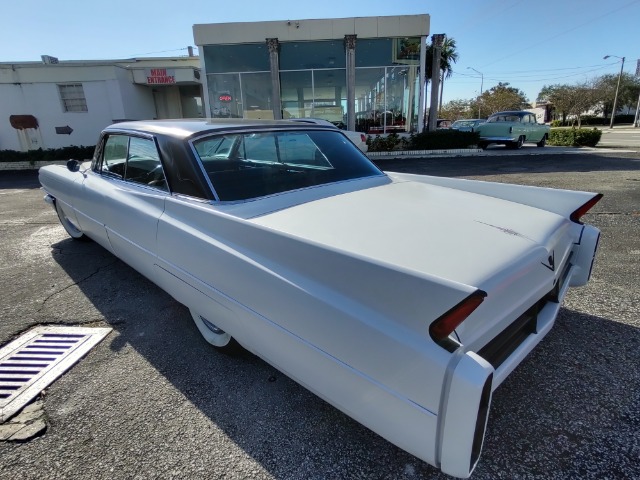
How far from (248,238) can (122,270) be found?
2.75 meters

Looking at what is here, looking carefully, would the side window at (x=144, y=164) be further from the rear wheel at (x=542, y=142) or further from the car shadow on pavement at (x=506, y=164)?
the rear wheel at (x=542, y=142)

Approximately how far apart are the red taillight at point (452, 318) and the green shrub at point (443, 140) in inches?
580

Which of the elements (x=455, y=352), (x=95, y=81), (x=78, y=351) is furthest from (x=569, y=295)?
(x=95, y=81)

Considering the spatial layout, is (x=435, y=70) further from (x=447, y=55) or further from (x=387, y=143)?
(x=447, y=55)

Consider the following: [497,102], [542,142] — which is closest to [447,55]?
[497,102]

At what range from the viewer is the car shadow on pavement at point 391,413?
1.60 metres

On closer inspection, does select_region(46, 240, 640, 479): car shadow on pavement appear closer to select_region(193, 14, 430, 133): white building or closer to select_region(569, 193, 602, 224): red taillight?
select_region(569, 193, 602, 224): red taillight

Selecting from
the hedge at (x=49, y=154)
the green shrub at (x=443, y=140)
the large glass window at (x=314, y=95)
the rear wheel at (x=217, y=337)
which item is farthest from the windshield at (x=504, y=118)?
the rear wheel at (x=217, y=337)

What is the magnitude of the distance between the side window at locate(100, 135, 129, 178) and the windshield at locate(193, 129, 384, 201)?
110 cm

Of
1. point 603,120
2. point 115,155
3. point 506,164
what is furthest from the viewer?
point 603,120

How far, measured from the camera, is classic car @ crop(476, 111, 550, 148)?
1641cm

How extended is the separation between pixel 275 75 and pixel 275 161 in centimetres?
1436

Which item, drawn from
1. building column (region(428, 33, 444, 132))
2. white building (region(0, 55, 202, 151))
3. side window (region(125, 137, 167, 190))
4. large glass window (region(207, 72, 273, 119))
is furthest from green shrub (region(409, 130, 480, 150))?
side window (region(125, 137, 167, 190))

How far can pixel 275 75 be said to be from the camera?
51.1ft
